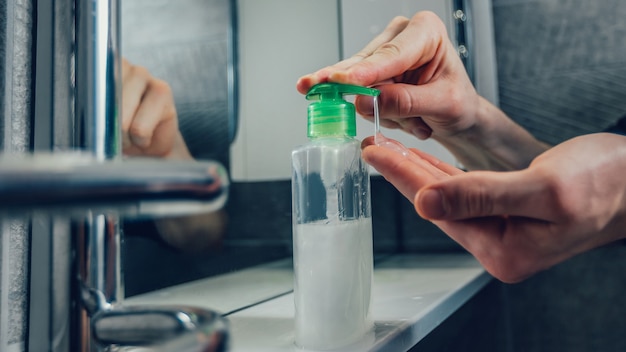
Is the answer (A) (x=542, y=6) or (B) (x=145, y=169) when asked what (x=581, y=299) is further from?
(B) (x=145, y=169)

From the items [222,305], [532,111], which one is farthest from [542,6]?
[222,305]

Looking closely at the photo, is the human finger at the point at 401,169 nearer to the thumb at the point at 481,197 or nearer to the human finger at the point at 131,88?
the thumb at the point at 481,197

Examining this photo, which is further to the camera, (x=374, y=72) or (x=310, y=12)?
(x=310, y=12)

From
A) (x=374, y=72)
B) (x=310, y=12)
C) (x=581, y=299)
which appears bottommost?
(x=581, y=299)

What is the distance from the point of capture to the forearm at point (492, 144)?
69cm

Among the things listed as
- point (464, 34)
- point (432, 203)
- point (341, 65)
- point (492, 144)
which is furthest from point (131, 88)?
point (464, 34)

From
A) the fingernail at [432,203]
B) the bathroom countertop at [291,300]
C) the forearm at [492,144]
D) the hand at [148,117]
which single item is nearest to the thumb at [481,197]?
the fingernail at [432,203]

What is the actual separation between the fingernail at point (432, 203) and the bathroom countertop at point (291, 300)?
0.11m

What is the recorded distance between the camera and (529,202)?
31 centimetres

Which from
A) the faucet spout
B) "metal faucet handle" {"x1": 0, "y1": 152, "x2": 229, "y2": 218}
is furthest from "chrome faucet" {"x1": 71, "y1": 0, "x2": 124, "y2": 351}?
"metal faucet handle" {"x1": 0, "y1": 152, "x2": 229, "y2": 218}

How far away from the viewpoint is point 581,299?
911 millimetres

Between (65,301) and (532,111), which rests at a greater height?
(532,111)

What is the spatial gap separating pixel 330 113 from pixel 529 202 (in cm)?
15

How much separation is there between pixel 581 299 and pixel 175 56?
0.82m
